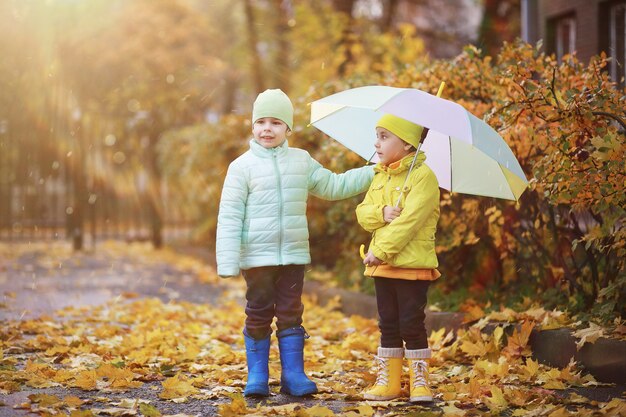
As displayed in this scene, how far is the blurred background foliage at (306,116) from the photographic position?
550 centimetres

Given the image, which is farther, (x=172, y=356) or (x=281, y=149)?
(x=172, y=356)

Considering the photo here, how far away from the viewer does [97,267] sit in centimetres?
1457

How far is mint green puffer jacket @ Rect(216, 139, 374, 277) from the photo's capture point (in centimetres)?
481

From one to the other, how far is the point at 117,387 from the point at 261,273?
42.7 inches

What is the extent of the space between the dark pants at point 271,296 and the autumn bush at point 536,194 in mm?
1592

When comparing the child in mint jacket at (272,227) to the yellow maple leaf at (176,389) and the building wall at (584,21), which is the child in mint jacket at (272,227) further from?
the building wall at (584,21)

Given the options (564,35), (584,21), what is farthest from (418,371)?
(564,35)

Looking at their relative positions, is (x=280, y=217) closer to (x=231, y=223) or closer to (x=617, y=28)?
(x=231, y=223)

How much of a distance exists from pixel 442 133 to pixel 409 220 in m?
0.50

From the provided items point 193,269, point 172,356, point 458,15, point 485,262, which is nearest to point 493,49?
point 458,15

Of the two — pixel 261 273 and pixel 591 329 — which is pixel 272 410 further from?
pixel 591 329

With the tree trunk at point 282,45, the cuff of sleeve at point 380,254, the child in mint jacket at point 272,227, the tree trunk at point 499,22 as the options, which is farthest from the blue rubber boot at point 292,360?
the tree trunk at point 282,45

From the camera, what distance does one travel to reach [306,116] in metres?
9.27

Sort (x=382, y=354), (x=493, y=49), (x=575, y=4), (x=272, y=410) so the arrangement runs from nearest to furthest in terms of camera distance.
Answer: (x=272, y=410) < (x=382, y=354) < (x=575, y=4) < (x=493, y=49)
